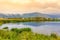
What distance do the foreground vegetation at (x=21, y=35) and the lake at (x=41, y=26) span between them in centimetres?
4

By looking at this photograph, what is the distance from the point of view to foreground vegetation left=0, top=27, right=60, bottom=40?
5.72ft

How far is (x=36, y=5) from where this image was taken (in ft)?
5.88

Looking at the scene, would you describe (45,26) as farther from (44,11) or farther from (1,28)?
(1,28)

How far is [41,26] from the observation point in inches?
69.5

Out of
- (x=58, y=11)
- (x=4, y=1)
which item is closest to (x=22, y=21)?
(x=4, y=1)

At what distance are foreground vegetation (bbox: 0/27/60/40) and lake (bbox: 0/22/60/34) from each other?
4 centimetres

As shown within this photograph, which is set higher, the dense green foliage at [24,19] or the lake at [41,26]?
the dense green foliage at [24,19]

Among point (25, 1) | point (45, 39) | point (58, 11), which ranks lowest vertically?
point (45, 39)

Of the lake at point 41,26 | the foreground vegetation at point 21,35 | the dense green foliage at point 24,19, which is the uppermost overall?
the dense green foliage at point 24,19

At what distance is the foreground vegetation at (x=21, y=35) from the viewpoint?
1.74 metres

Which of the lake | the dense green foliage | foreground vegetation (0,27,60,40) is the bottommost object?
foreground vegetation (0,27,60,40)

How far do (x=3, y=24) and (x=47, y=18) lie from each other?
1.66 ft

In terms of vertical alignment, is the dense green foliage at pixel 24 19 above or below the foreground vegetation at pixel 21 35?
above

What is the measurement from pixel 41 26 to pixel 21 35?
0.82ft
